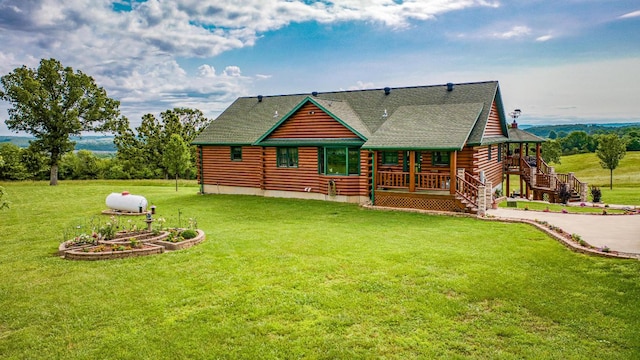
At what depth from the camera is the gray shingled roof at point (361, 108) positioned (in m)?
21.5

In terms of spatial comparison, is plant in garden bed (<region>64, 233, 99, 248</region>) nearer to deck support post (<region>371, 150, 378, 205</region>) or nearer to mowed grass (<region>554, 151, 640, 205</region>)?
deck support post (<region>371, 150, 378, 205</region>)

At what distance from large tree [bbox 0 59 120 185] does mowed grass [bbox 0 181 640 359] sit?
88.4ft

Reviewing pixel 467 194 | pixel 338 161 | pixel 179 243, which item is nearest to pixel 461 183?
pixel 467 194

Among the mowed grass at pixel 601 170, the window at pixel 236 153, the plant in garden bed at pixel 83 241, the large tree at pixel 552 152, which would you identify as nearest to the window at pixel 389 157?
the window at pixel 236 153

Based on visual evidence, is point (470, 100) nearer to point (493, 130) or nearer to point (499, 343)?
point (493, 130)

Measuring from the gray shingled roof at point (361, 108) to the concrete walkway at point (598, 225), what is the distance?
12.4 feet

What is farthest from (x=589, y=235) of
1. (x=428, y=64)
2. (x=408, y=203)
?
(x=428, y=64)

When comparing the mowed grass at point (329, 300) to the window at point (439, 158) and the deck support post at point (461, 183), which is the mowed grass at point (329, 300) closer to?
the deck support post at point (461, 183)

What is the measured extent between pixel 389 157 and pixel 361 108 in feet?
14.5

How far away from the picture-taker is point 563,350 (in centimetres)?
630

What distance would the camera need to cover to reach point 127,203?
18969 millimetres

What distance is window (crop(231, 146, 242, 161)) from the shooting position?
25.8 m

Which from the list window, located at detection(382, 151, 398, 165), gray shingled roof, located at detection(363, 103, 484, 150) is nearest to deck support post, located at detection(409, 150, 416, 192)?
gray shingled roof, located at detection(363, 103, 484, 150)

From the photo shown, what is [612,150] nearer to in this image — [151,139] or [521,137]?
[521,137]
